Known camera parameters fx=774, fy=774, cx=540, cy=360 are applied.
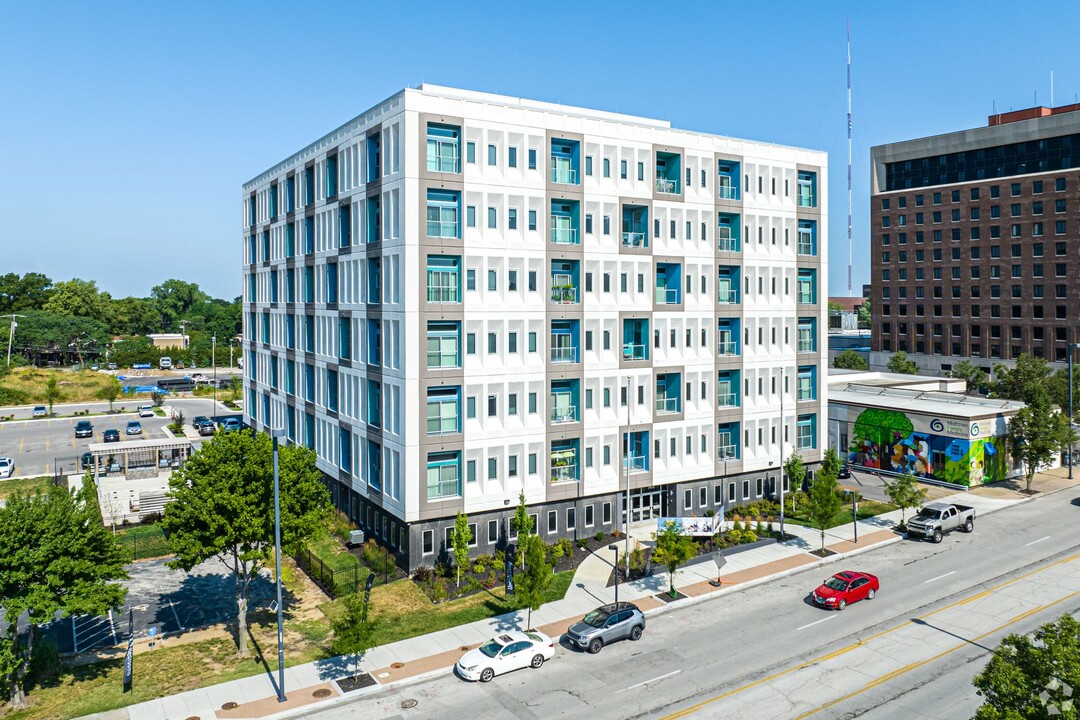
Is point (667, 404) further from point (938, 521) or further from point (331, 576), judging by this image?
point (331, 576)

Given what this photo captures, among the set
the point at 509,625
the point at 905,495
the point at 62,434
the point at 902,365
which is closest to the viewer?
the point at 509,625

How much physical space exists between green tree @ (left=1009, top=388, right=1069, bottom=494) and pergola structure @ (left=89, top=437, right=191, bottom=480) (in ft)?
211

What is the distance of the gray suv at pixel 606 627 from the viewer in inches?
1324

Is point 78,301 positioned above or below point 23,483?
above

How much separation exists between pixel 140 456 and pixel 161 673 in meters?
40.3

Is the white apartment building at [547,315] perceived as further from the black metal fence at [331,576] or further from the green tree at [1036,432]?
the green tree at [1036,432]

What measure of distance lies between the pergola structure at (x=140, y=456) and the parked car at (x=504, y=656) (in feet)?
118

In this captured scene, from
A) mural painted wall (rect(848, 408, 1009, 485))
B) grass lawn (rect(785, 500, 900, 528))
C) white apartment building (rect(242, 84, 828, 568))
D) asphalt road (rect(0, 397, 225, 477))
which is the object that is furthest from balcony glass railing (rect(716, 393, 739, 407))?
asphalt road (rect(0, 397, 225, 477))

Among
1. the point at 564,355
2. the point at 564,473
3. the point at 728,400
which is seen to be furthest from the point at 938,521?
the point at 564,355

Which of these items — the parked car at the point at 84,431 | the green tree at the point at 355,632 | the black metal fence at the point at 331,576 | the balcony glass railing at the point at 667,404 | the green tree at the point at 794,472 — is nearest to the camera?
the green tree at the point at 355,632

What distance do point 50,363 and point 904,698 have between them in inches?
6734

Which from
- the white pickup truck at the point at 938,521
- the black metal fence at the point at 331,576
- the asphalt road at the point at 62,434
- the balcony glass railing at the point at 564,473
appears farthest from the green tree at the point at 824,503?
the asphalt road at the point at 62,434

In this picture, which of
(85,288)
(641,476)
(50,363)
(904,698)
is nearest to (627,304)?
(641,476)

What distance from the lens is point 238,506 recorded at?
33.7 metres
